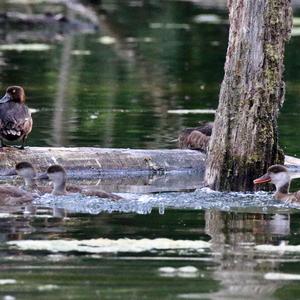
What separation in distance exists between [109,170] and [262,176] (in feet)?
8.49

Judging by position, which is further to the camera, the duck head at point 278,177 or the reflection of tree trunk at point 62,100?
the reflection of tree trunk at point 62,100

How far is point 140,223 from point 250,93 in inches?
110

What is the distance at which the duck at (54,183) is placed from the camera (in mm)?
14789

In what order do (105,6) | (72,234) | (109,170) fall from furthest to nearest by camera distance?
(105,6) < (109,170) < (72,234)

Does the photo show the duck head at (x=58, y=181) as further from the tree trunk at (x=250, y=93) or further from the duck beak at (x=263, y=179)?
the duck beak at (x=263, y=179)

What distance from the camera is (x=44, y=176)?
52.9ft

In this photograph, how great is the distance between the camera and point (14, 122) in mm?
17594

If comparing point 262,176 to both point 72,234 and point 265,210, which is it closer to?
point 265,210

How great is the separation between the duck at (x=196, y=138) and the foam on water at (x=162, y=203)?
367 centimetres

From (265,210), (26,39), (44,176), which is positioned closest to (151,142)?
(44,176)

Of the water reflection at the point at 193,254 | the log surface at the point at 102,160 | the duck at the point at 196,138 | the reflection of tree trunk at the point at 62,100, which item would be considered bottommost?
the water reflection at the point at 193,254

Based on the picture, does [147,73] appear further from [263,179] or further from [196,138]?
[263,179]

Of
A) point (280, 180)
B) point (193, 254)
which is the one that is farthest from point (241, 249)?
point (280, 180)

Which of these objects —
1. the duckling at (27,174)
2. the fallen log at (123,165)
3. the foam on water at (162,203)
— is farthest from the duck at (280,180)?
the duckling at (27,174)
